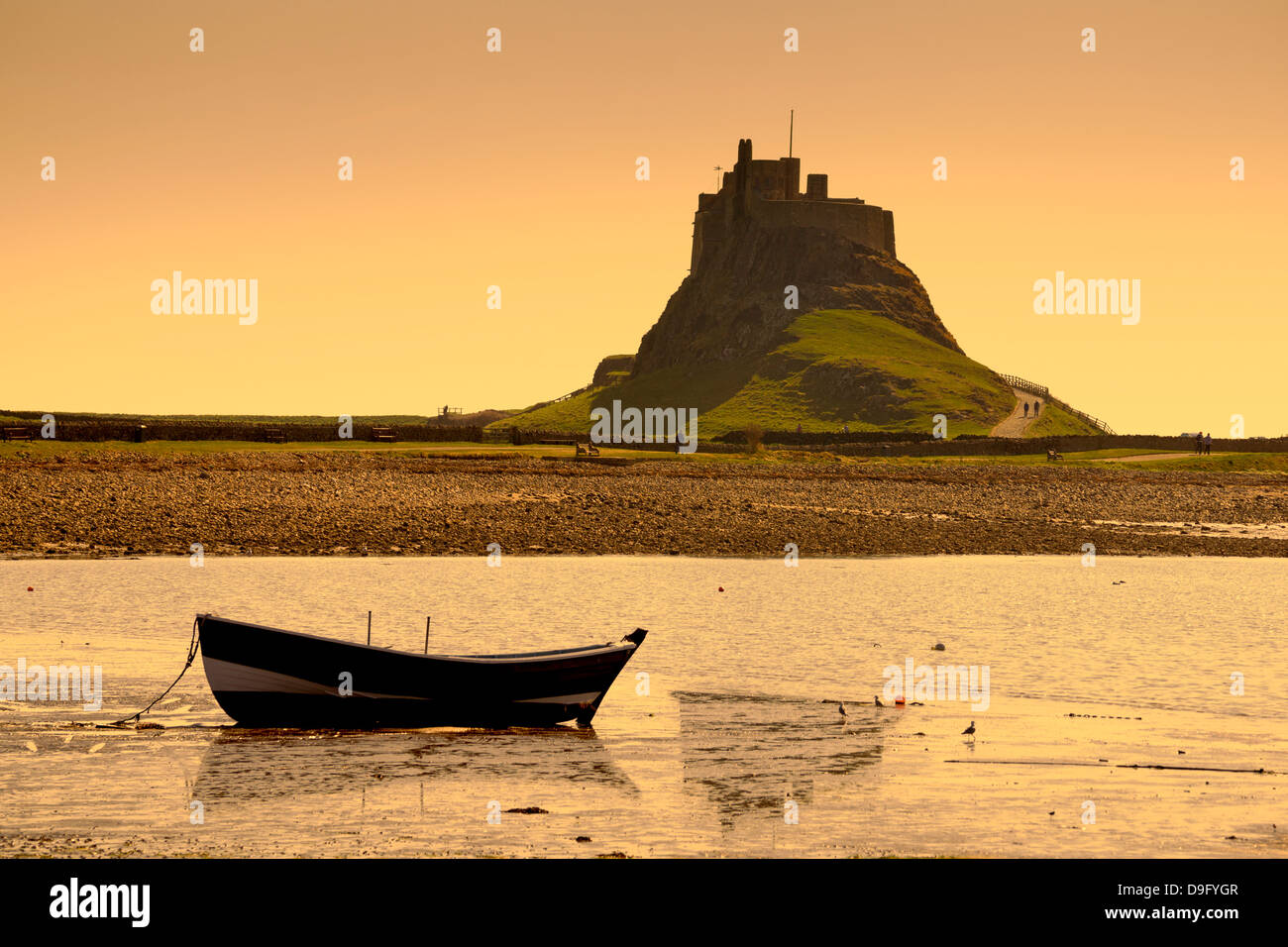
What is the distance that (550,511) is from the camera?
2132 inches

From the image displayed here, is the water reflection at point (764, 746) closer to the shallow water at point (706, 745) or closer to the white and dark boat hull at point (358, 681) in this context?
the shallow water at point (706, 745)

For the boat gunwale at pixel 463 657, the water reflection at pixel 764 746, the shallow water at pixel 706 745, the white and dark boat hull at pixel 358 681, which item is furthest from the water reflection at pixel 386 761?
the water reflection at pixel 764 746

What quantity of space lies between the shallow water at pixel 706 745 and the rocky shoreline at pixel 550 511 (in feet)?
42.6

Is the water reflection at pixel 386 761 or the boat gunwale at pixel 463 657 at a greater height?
the boat gunwale at pixel 463 657

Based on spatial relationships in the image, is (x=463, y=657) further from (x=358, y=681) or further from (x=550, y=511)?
(x=550, y=511)

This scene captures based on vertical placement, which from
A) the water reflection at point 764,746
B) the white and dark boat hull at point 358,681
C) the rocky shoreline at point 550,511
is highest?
the rocky shoreline at point 550,511

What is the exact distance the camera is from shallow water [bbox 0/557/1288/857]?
11.7m

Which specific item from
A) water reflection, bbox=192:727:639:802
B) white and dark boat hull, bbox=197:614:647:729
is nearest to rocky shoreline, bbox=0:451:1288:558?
white and dark boat hull, bbox=197:614:647:729

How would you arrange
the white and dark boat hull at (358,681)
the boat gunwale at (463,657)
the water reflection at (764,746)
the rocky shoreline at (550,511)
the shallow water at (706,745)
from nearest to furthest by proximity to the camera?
1. the shallow water at (706,745)
2. the water reflection at (764,746)
3. the boat gunwale at (463,657)
4. the white and dark boat hull at (358,681)
5. the rocky shoreline at (550,511)

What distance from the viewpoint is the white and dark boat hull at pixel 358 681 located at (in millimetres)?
16469

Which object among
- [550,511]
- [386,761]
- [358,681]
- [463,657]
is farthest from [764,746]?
[550,511]

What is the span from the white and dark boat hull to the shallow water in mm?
406

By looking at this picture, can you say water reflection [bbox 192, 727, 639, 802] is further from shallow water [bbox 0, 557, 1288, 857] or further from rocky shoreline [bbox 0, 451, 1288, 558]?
rocky shoreline [bbox 0, 451, 1288, 558]

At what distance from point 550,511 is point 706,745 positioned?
127ft
